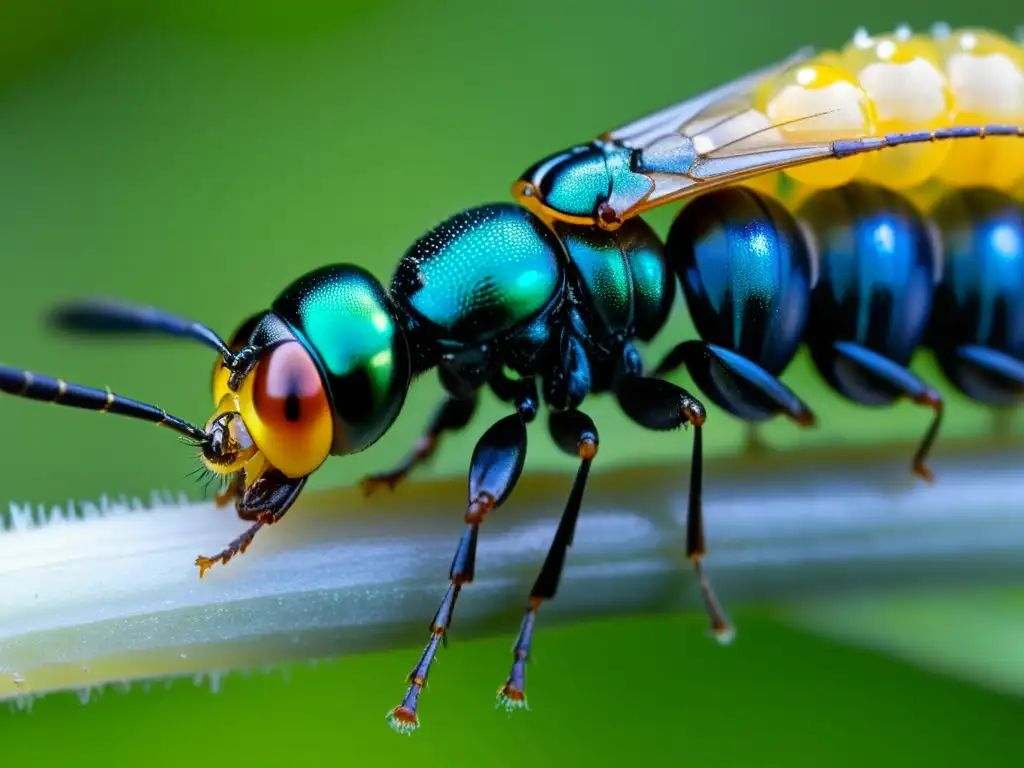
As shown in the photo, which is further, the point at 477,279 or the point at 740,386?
the point at 740,386

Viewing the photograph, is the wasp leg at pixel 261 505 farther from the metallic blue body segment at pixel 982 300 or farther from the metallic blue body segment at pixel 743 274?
the metallic blue body segment at pixel 982 300

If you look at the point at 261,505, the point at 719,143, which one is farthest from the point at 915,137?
the point at 261,505

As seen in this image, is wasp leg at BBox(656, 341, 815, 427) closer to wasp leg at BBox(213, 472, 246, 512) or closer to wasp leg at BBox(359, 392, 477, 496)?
wasp leg at BBox(359, 392, 477, 496)

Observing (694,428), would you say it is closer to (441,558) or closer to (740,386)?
(740,386)

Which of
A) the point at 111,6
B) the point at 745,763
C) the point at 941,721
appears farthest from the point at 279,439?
the point at 111,6

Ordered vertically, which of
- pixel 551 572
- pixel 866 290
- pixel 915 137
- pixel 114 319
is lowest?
pixel 551 572

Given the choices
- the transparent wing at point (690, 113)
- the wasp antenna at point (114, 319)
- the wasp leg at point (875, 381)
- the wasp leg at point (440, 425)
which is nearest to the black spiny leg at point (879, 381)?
the wasp leg at point (875, 381)
